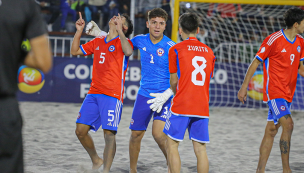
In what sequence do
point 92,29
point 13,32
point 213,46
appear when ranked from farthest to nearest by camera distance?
1. point 213,46
2. point 92,29
3. point 13,32

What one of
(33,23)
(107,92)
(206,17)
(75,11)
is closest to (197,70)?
(107,92)

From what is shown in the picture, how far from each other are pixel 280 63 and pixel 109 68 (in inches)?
81.4

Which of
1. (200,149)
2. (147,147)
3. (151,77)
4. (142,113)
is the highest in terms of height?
(151,77)

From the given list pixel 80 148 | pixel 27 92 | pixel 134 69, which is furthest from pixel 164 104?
pixel 27 92

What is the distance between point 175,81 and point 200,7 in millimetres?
9189

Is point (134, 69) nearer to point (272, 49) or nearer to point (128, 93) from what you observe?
point (128, 93)

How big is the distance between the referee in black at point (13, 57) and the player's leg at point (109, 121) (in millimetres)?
2420

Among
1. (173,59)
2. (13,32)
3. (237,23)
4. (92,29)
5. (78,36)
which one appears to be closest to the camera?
(13,32)

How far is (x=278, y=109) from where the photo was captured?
429cm

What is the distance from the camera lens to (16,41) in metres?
1.77

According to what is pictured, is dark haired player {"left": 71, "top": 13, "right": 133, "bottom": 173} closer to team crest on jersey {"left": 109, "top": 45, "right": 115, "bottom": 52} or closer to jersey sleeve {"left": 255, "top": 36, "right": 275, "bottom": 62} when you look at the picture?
team crest on jersey {"left": 109, "top": 45, "right": 115, "bottom": 52}

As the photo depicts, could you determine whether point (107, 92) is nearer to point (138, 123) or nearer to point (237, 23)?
point (138, 123)

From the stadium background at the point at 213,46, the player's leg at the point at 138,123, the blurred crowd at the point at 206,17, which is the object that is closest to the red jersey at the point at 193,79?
the player's leg at the point at 138,123

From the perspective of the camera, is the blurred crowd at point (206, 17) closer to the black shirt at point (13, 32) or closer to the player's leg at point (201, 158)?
the player's leg at point (201, 158)
